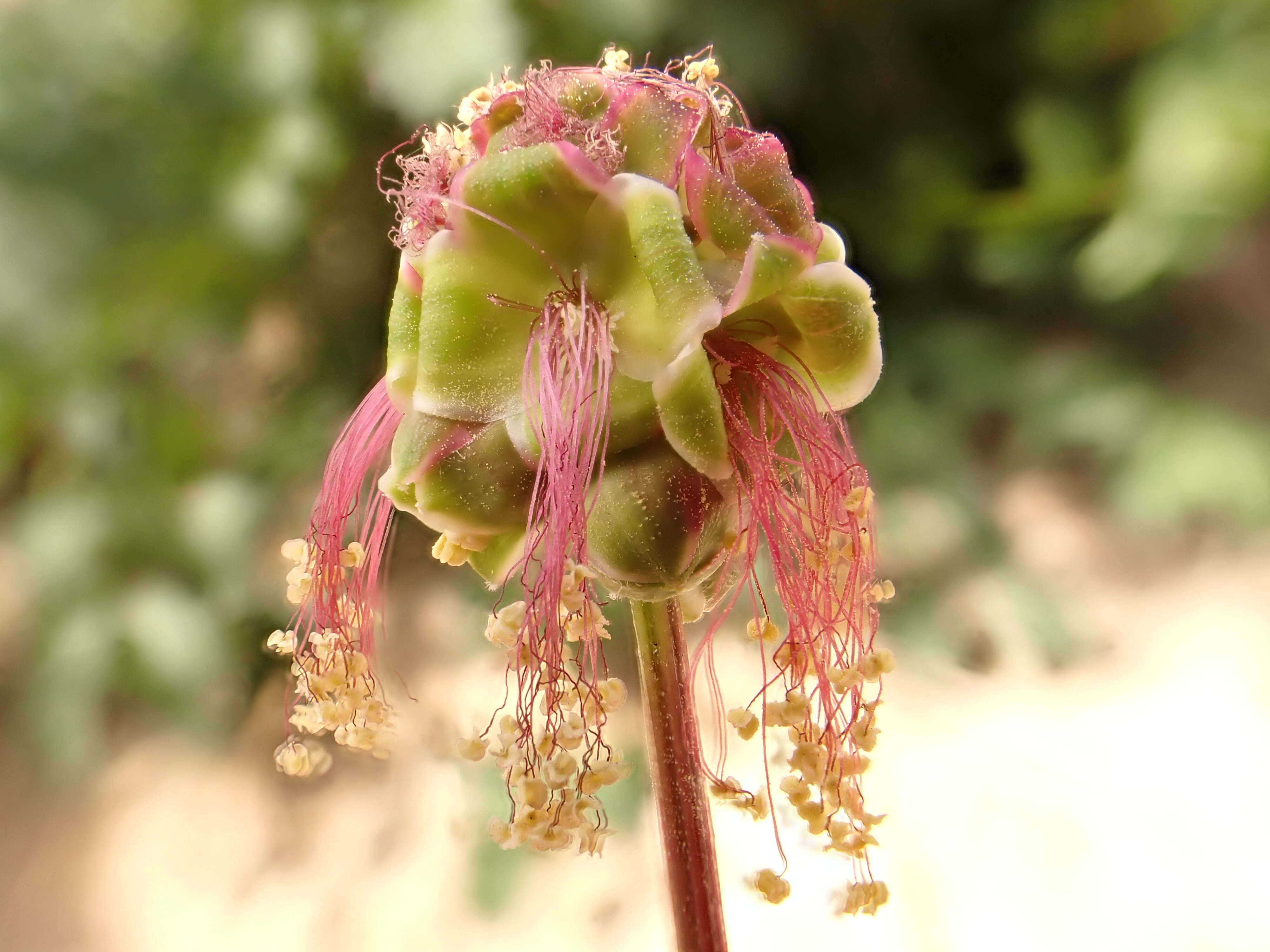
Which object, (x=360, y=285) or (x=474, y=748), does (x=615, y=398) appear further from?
(x=360, y=285)

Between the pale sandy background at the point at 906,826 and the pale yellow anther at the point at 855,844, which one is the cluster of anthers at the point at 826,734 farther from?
the pale sandy background at the point at 906,826

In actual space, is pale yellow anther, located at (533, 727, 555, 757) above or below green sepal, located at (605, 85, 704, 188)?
below

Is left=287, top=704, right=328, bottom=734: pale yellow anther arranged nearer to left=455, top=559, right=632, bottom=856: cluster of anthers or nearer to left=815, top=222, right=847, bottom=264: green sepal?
left=455, top=559, right=632, bottom=856: cluster of anthers

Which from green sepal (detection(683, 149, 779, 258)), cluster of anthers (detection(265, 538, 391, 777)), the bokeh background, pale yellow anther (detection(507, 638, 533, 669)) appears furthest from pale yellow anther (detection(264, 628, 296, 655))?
the bokeh background

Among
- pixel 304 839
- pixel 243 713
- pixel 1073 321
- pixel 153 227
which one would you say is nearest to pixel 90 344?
pixel 153 227

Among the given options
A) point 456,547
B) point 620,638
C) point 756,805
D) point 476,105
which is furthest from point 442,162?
point 620,638

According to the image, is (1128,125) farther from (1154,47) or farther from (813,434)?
(813,434)
